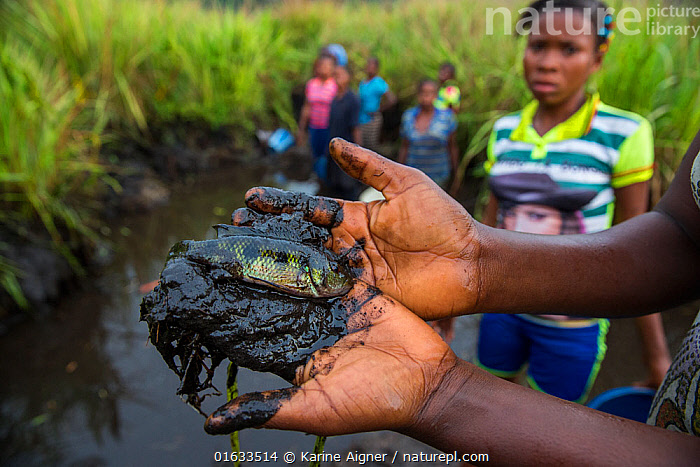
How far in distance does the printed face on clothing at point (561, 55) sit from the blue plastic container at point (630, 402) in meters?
1.34

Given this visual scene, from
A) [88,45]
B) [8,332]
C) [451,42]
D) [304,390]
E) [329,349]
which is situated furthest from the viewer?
[451,42]

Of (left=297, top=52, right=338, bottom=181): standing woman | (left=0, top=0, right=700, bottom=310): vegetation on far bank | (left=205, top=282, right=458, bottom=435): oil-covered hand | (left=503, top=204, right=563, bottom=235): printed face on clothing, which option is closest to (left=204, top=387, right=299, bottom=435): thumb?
(left=205, top=282, right=458, bottom=435): oil-covered hand

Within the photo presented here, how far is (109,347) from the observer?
3.11 metres

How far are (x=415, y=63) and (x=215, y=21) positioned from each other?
3.96 metres

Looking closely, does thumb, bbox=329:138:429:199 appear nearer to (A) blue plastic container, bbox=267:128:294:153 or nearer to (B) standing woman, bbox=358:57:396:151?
(B) standing woman, bbox=358:57:396:151

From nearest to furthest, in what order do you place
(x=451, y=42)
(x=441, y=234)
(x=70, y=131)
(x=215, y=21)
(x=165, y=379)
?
(x=441, y=234) < (x=165, y=379) < (x=70, y=131) < (x=451, y=42) < (x=215, y=21)

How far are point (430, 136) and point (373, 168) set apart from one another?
11.0ft

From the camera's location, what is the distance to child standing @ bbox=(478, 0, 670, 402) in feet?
5.82

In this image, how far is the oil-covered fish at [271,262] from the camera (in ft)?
3.85

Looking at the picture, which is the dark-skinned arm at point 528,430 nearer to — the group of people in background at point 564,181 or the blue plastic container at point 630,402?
the group of people in background at point 564,181

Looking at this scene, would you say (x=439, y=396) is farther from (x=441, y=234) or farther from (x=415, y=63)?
(x=415, y=63)

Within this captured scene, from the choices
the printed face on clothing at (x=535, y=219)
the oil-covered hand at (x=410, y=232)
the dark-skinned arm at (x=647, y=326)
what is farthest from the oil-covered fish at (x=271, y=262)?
the dark-skinned arm at (x=647, y=326)

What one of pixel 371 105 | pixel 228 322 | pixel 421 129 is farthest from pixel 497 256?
pixel 371 105

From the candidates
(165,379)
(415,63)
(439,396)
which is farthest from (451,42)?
(439,396)
